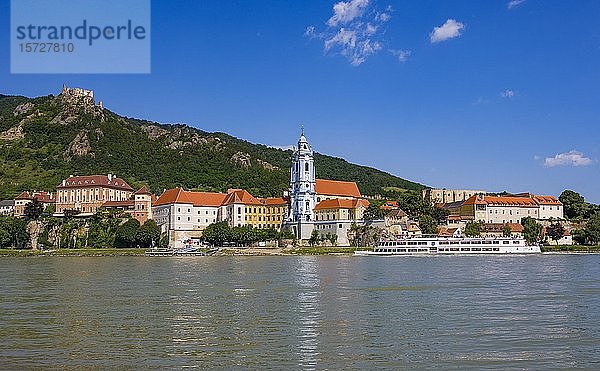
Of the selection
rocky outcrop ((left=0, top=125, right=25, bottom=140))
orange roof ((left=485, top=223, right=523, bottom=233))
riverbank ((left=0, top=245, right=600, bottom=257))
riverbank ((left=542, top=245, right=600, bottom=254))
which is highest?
rocky outcrop ((left=0, top=125, right=25, bottom=140))

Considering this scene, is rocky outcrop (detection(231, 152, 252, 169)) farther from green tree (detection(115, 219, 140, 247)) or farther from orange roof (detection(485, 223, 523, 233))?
orange roof (detection(485, 223, 523, 233))

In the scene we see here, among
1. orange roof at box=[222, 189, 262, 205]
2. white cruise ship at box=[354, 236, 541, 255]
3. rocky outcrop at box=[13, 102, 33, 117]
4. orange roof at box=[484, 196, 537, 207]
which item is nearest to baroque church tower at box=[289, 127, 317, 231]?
orange roof at box=[222, 189, 262, 205]

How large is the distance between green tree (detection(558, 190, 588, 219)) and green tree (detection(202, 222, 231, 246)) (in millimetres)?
51958

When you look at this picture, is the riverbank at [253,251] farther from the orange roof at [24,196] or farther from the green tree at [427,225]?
the orange roof at [24,196]

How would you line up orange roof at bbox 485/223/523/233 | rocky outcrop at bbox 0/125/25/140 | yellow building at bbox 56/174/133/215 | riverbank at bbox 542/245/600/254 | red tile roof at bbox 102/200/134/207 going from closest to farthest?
1. riverbank at bbox 542/245/600/254
2. red tile roof at bbox 102/200/134/207
3. orange roof at bbox 485/223/523/233
4. yellow building at bbox 56/174/133/215
5. rocky outcrop at bbox 0/125/25/140

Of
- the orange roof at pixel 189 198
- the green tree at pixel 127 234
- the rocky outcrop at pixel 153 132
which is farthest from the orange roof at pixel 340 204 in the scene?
the rocky outcrop at pixel 153 132

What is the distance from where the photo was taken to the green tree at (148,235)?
84725 millimetres

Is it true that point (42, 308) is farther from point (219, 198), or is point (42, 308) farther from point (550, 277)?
point (219, 198)

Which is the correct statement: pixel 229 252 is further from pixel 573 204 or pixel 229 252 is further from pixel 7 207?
pixel 573 204

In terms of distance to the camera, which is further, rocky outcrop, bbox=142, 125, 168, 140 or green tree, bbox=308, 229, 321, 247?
rocky outcrop, bbox=142, 125, 168, 140

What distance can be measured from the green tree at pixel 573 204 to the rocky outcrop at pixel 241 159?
53024 millimetres

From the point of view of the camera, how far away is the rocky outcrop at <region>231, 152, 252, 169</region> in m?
129

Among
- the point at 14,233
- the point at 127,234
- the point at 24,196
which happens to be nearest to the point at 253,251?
the point at 127,234

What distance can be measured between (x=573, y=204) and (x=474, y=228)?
23.6 metres
